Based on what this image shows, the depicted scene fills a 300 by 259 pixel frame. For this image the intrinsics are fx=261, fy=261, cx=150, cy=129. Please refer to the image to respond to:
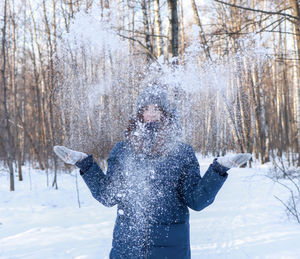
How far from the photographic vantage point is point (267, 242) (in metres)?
2.94

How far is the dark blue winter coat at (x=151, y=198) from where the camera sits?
1318 mm

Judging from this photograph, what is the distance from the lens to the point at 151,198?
1.33 m

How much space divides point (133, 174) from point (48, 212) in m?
4.50

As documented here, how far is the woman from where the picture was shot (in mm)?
1317

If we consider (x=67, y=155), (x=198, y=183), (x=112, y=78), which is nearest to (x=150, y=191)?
(x=198, y=183)

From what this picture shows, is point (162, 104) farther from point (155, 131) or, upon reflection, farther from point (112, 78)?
point (112, 78)

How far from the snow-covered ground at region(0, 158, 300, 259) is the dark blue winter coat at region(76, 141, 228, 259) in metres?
1.64

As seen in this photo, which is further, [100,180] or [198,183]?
[100,180]

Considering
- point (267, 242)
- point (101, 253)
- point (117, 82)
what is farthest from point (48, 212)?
point (117, 82)

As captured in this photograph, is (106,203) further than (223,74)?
No

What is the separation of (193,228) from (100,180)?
8.87 ft

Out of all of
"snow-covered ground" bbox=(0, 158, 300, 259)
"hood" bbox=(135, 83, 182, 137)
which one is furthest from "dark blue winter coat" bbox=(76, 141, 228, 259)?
"snow-covered ground" bbox=(0, 158, 300, 259)

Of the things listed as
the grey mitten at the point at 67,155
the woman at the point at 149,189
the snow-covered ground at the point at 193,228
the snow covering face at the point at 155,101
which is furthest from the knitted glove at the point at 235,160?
the snow-covered ground at the point at 193,228

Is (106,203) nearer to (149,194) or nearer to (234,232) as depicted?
(149,194)
